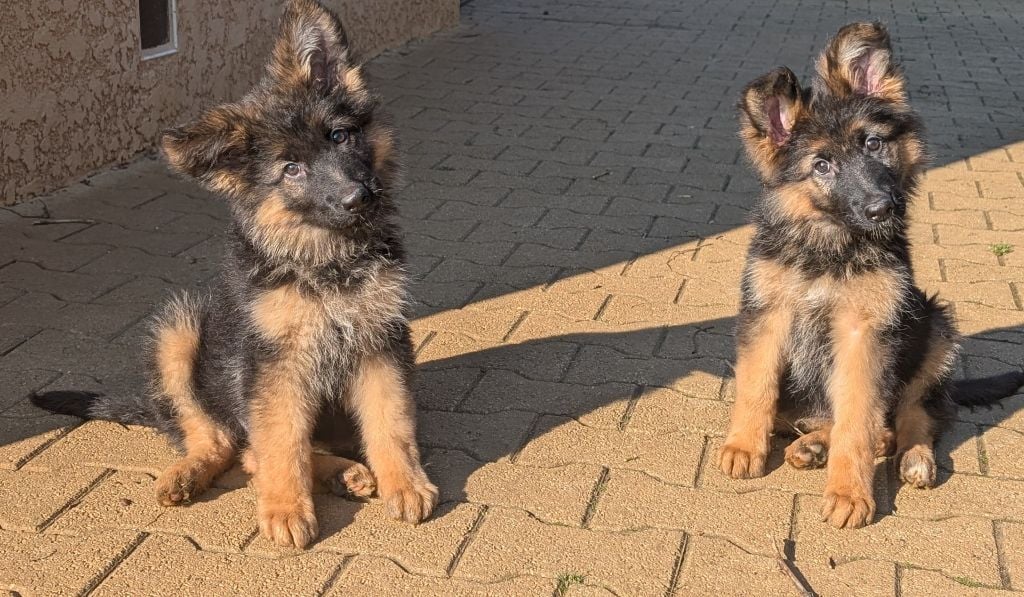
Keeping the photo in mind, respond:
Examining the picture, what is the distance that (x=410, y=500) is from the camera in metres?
3.85

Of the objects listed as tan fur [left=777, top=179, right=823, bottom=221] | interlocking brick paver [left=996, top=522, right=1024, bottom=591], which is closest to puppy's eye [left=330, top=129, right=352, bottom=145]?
tan fur [left=777, top=179, right=823, bottom=221]

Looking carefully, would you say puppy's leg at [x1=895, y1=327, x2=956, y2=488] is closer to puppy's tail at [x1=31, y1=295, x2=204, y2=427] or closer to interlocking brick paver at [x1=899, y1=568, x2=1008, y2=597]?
interlocking brick paver at [x1=899, y1=568, x2=1008, y2=597]

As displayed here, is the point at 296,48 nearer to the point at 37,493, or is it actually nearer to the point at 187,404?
the point at 187,404

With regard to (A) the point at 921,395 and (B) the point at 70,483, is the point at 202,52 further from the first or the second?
(A) the point at 921,395

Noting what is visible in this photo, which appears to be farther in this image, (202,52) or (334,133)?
(202,52)

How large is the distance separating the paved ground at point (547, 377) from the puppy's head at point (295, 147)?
1.10m

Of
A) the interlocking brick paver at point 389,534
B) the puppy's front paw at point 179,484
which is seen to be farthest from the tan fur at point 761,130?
the puppy's front paw at point 179,484

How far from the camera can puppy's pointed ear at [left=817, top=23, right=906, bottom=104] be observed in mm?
4105

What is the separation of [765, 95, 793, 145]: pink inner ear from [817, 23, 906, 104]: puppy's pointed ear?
201 millimetres

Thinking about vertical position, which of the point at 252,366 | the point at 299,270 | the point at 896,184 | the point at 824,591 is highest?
the point at 896,184

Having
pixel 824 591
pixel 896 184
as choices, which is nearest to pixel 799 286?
pixel 896 184

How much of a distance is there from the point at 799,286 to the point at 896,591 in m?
1.14

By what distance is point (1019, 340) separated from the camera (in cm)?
546

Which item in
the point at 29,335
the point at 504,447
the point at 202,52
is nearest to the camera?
the point at 504,447
